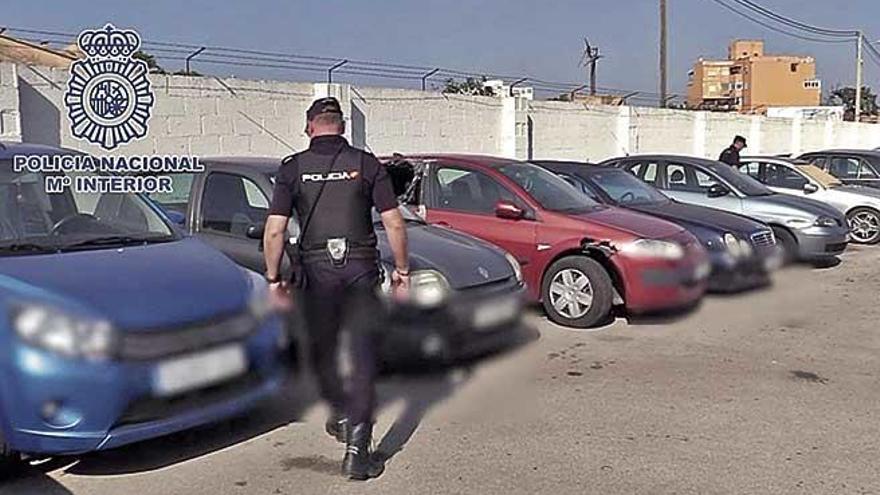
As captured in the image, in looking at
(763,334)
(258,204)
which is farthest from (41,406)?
(763,334)

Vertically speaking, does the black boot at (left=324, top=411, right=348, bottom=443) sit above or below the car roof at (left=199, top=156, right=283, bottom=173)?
below

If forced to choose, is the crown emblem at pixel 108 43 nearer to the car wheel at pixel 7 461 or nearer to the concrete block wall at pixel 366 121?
the concrete block wall at pixel 366 121

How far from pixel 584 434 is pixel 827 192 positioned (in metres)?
10.8

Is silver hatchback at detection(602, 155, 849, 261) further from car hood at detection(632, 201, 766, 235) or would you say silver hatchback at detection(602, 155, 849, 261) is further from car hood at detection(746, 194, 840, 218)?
car hood at detection(632, 201, 766, 235)

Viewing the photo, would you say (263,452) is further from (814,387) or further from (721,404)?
(814,387)

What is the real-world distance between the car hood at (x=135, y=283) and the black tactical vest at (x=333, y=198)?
62 centimetres

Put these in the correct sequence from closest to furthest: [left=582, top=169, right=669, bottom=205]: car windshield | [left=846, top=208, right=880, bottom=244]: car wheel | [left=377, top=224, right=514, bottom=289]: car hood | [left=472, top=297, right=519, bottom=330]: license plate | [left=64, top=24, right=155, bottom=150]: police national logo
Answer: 1. [left=377, top=224, right=514, bottom=289]: car hood
2. [left=472, top=297, right=519, bottom=330]: license plate
3. [left=582, top=169, right=669, bottom=205]: car windshield
4. [left=64, top=24, right=155, bottom=150]: police national logo
5. [left=846, top=208, right=880, bottom=244]: car wheel

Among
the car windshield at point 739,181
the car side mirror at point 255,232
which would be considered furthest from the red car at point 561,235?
the car windshield at point 739,181

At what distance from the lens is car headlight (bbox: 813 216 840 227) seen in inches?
454

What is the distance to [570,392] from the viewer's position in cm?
592

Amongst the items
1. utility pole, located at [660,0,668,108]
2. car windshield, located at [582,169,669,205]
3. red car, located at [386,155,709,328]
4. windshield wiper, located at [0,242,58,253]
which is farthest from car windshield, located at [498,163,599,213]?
utility pole, located at [660,0,668,108]

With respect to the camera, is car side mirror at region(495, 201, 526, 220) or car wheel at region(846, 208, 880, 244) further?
car wheel at region(846, 208, 880, 244)

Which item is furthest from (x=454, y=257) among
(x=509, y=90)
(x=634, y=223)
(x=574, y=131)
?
(x=574, y=131)

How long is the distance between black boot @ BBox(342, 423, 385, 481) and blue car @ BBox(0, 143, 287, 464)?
61 cm
